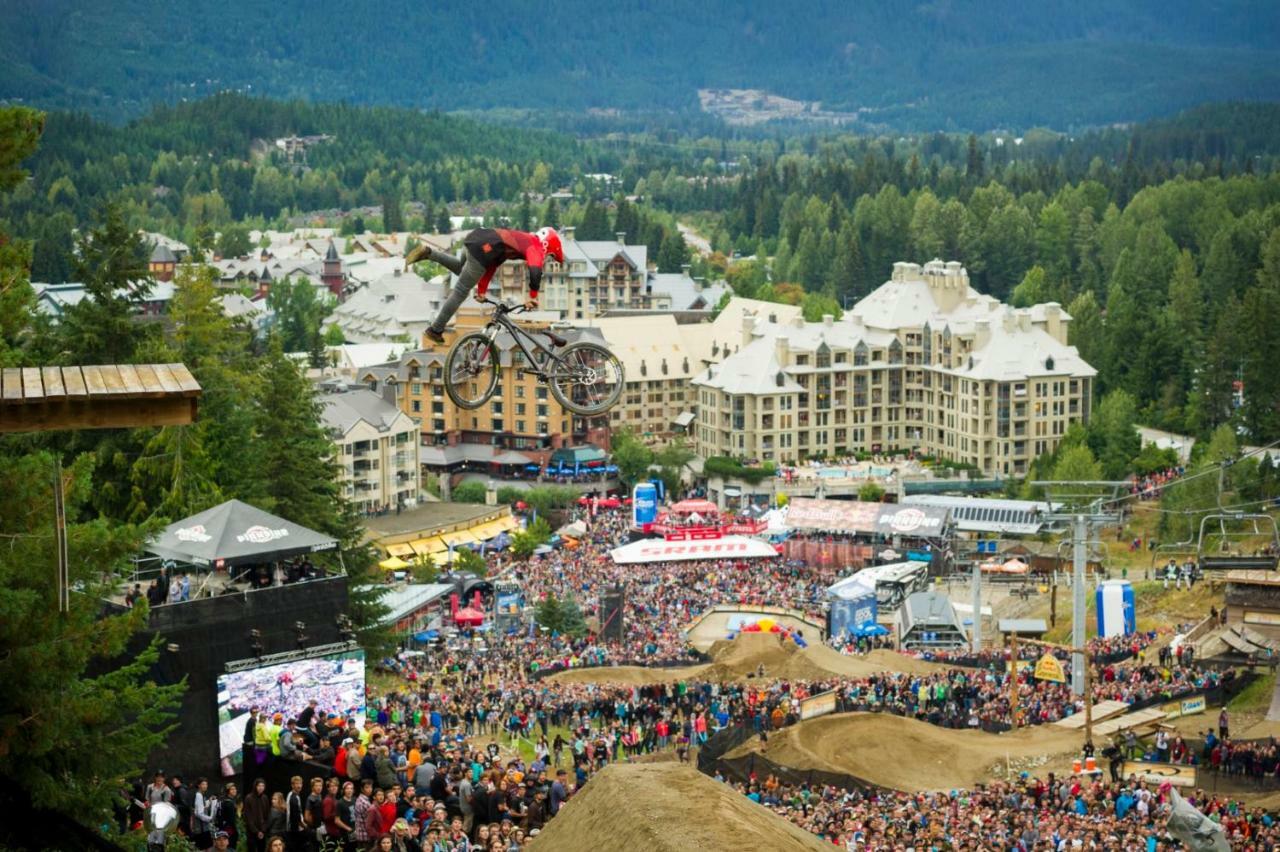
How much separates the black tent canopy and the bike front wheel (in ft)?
30.5

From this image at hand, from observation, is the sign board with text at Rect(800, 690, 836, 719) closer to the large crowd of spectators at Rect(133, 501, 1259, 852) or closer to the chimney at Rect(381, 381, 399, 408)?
the large crowd of spectators at Rect(133, 501, 1259, 852)

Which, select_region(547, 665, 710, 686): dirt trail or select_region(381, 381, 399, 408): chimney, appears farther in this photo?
select_region(381, 381, 399, 408): chimney

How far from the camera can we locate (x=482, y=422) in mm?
114312

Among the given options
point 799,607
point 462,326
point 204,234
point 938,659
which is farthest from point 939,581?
point 204,234

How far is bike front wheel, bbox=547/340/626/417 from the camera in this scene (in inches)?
1045

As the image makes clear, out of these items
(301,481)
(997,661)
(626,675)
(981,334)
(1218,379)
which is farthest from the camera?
(981,334)

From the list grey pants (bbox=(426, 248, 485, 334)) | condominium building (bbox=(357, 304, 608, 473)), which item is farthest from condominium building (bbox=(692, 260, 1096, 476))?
grey pants (bbox=(426, 248, 485, 334))

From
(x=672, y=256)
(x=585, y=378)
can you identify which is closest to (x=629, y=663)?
(x=585, y=378)

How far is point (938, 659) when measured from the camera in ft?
201

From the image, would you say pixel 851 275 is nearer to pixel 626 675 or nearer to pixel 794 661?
pixel 794 661

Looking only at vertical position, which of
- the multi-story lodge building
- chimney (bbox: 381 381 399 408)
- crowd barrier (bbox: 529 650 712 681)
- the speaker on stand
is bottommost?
the speaker on stand

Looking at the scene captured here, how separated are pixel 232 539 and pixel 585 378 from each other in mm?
10877

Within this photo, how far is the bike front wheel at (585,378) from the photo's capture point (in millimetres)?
26531

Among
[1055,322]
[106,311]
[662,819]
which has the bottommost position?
[1055,322]
